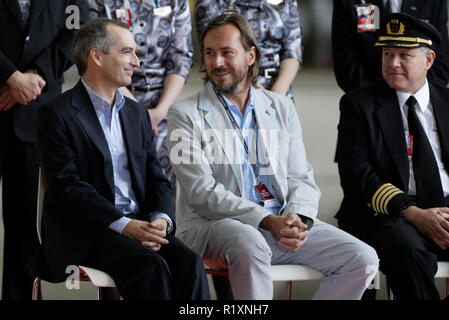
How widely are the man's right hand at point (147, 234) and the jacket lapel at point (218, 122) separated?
1.71 feet

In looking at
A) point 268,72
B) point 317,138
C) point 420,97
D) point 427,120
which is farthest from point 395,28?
point 317,138

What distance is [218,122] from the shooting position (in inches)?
133

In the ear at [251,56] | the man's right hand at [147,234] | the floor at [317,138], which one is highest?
the ear at [251,56]

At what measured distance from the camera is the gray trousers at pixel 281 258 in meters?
2.94

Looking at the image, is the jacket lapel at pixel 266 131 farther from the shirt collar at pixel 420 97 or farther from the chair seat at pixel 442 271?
the chair seat at pixel 442 271

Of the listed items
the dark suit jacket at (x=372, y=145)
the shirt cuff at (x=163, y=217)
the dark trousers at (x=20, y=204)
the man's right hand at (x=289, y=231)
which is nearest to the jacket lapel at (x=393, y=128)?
the dark suit jacket at (x=372, y=145)

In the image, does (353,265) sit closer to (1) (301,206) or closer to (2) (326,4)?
(1) (301,206)

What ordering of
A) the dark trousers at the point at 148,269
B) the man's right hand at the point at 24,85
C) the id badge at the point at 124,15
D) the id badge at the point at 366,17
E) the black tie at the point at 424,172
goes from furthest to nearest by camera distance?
the id badge at the point at 366,17, the id badge at the point at 124,15, the man's right hand at the point at 24,85, the black tie at the point at 424,172, the dark trousers at the point at 148,269

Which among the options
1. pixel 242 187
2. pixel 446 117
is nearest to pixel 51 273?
pixel 242 187

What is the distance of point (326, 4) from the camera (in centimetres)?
1446

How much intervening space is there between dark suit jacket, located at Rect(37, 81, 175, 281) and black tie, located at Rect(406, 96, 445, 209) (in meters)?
1.34

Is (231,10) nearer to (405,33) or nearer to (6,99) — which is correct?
(405,33)

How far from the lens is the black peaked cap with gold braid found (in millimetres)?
3520

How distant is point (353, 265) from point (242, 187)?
61cm
